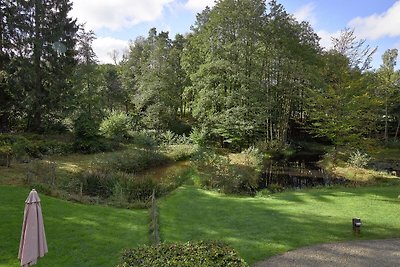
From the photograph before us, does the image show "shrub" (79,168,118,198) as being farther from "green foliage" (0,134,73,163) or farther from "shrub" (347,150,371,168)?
"shrub" (347,150,371,168)

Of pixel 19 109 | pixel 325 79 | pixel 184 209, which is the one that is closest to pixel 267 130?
pixel 325 79

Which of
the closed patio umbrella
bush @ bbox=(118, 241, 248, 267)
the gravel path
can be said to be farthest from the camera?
the gravel path

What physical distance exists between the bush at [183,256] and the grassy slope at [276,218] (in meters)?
3.02

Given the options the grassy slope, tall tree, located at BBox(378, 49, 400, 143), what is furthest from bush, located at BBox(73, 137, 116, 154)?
tall tree, located at BBox(378, 49, 400, 143)

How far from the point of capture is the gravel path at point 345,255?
7.58 meters

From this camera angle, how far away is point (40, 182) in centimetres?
1418

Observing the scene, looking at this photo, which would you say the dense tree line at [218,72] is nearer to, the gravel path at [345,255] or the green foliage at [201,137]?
the green foliage at [201,137]

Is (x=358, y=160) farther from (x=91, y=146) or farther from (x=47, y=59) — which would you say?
(x=47, y=59)

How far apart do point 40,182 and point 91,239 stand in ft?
23.0

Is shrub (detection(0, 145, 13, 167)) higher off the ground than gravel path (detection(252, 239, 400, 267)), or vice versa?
shrub (detection(0, 145, 13, 167))

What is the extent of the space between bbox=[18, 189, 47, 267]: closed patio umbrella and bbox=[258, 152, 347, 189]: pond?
1381 centimetres

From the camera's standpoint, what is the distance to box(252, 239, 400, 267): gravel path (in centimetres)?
758

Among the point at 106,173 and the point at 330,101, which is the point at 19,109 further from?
the point at 330,101

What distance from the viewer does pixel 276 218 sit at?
10.7 meters
